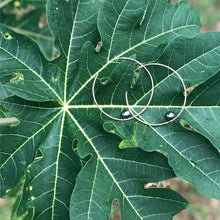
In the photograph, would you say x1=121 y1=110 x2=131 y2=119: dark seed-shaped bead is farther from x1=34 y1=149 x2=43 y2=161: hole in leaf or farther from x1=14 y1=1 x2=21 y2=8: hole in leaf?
x1=14 y1=1 x2=21 y2=8: hole in leaf

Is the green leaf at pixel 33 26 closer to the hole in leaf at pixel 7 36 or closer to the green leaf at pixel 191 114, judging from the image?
the hole in leaf at pixel 7 36

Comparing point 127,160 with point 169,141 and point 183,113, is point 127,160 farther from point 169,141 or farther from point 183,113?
point 183,113

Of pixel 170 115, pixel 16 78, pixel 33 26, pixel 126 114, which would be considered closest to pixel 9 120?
pixel 16 78

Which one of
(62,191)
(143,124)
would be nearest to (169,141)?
(143,124)

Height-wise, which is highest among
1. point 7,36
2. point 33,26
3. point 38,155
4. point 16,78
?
point 33,26

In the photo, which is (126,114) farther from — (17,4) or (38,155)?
(17,4)

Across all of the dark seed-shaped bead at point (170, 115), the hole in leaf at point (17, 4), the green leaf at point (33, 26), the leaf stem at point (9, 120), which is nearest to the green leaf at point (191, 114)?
the dark seed-shaped bead at point (170, 115)

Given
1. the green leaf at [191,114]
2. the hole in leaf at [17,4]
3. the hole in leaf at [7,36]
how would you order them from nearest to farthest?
the green leaf at [191,114], the hole in leaf at [7,36], the hole in leaf at [17,4]

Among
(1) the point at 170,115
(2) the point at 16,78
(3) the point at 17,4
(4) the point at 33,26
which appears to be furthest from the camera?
(4) the point at 33,26

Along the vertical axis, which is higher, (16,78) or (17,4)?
(17,4)

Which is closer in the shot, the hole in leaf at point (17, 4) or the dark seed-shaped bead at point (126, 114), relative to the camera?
the dark seed-shaped bead at point (126, 114)

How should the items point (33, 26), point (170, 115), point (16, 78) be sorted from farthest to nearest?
1. point (33, 26)
2. point (16, 78)
3. point (170, 115)

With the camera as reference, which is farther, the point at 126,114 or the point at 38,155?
the point at 38,155
